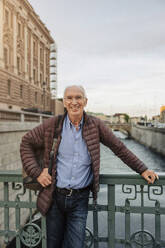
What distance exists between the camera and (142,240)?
256cm

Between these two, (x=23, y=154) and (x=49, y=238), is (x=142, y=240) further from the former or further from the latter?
(x=23, y=154)

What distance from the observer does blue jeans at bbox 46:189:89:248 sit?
221 centimetres

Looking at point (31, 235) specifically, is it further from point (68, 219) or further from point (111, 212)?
point (111, 212)

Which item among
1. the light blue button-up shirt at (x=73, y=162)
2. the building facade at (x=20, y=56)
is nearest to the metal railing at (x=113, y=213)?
the light blue button-up shirt at (x=73, y=162)

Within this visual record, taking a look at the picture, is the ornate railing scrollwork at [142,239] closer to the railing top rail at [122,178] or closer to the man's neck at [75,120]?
the railing top rail at [122,178]

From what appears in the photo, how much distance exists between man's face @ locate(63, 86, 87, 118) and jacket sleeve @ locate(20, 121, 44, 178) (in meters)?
0.32

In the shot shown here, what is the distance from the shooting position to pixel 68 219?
2268 mm

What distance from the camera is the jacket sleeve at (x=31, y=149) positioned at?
220 centimetres

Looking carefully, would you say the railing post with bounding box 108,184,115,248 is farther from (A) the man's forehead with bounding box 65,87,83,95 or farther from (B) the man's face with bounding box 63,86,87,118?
(A) the man's forehead with bounding box 65,87,83,95

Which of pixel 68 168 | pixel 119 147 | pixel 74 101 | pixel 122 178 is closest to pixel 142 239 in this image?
pixel 122 178

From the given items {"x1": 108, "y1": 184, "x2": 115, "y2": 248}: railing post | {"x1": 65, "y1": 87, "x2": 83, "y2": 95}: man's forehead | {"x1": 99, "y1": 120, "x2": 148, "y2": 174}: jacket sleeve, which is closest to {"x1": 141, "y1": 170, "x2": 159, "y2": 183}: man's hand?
{"x1": 99, "y1": 120, "x2": 148, "y2": 174}: jacket sleeve

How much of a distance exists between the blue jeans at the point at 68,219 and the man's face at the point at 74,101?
74cm

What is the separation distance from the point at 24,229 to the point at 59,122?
1.36 metres

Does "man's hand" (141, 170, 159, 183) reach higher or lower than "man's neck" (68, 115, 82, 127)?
lower
